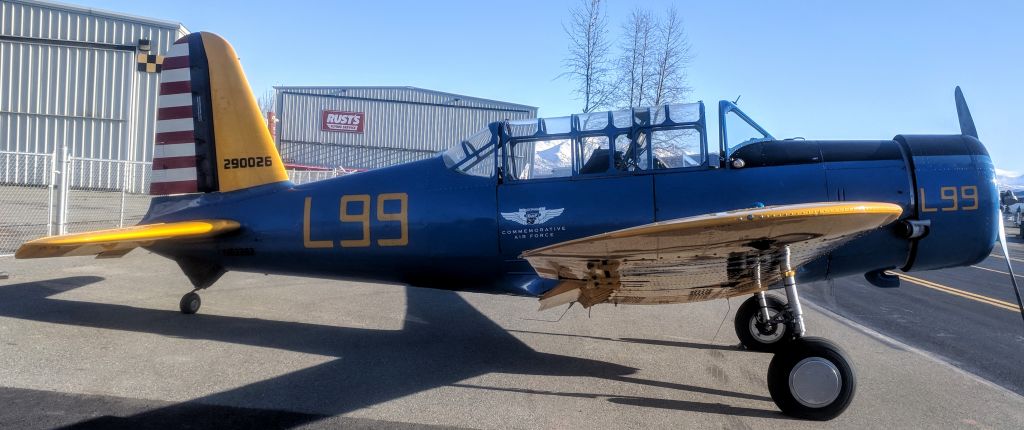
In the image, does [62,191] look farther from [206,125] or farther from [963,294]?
[963,294]

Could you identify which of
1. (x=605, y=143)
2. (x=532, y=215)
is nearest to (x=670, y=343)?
(x=532, y=215)

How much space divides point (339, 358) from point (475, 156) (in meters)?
2.08

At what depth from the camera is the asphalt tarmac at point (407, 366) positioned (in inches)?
164

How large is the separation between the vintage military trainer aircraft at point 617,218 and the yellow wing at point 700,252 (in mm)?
29

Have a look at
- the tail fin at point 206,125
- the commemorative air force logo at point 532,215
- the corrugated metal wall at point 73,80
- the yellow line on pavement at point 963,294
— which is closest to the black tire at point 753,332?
the commemorative air force logo at point 532,215

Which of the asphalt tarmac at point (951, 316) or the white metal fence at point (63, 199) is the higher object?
the white metal fence at point (63, 199)

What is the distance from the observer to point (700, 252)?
408cm

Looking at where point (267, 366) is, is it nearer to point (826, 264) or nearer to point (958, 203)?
point (826, 264)

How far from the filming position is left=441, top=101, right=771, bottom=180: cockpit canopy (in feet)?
17.8

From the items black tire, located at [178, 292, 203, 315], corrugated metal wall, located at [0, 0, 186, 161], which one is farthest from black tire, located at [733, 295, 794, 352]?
corrugated metal wall, located at [0, 0, 186, 161]

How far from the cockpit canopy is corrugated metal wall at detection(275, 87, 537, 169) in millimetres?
28013

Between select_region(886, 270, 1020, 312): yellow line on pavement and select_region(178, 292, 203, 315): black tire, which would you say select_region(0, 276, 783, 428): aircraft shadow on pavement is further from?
select_region(886, 270, 1020, 312): yellow line on pavement

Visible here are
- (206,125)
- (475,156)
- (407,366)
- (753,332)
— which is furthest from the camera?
(206,125)

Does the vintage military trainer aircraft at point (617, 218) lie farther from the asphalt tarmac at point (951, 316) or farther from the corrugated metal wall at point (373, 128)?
the corrugated metal wall at point (373, 128)
